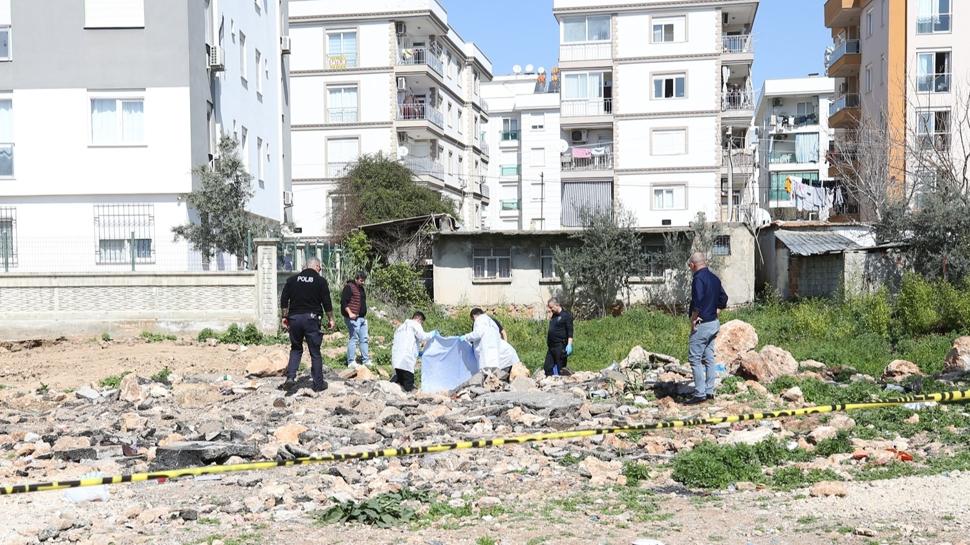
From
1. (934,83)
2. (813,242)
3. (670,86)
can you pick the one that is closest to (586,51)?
(670,86)

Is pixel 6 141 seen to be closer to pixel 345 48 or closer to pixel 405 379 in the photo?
pixel 405 379

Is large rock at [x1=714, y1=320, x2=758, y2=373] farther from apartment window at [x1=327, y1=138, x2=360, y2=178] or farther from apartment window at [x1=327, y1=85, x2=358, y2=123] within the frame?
apartment window at [x1=327, y1=85, x2=358, y2=123]

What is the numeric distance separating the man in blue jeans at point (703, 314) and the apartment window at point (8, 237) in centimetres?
1719

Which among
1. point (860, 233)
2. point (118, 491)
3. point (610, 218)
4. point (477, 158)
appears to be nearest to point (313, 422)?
point (118, 491)

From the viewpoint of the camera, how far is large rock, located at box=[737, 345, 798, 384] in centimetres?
1444

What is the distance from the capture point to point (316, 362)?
13930 mm

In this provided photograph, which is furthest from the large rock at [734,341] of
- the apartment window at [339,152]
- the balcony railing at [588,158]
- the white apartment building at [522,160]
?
the white apartment building at [522,160]

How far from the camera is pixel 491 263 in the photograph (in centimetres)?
3159

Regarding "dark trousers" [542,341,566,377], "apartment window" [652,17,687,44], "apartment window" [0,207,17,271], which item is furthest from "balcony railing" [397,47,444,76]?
"dark trousers" [542,341,566,377]

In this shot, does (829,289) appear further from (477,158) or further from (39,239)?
(477,158)

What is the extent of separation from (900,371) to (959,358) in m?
0.86

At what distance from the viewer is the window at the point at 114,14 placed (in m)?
25.0

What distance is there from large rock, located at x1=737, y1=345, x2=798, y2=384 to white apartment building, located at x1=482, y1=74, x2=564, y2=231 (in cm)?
4680

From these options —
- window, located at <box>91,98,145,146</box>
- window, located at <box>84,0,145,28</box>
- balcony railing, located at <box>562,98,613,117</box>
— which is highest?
balcony railing, located at <box>562,98,613,117</box>
